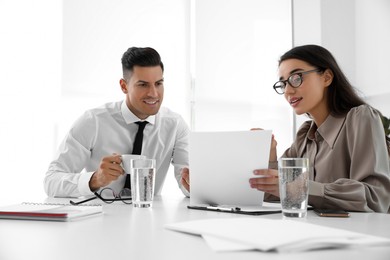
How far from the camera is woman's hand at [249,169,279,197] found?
1467mm

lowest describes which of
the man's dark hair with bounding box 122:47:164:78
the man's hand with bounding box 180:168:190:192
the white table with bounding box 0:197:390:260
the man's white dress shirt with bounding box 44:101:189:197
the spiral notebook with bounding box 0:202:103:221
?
the white table with bounding box 0:197:390:260

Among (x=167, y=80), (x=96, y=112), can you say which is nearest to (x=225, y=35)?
(x=167, y=80)

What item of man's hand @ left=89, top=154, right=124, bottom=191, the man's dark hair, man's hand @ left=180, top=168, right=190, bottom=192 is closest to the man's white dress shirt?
the man's dark hair

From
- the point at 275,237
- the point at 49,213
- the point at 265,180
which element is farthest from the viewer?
the point at 265,180

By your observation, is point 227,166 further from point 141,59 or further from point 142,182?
point 141,59

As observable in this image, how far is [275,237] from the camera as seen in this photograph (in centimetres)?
78

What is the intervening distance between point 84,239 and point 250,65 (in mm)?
3657

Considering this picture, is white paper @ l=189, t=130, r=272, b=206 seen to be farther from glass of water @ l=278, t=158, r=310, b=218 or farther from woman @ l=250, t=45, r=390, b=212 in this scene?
glass of water @ l=278, t=158, r=310, b=218

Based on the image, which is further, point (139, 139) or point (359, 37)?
point (359, 37)

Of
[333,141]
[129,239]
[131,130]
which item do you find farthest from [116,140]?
[129,239]

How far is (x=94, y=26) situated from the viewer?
13.3 feet

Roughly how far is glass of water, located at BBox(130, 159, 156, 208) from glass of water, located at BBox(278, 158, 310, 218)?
48 centimetres

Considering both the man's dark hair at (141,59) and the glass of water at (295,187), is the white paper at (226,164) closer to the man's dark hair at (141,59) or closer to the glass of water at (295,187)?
the glass of water at (295,187)

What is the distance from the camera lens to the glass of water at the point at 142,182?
1.50 m
